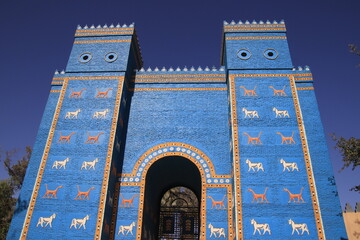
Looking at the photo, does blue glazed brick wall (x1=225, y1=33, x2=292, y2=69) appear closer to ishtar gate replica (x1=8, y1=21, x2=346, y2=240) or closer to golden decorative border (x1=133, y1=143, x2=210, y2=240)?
ishtar gate replica (x1=8, y1=21, x2=346, y2=240)

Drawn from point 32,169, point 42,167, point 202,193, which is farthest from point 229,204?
point 32,169

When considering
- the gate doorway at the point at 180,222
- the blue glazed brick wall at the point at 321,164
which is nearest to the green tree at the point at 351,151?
the blue glazed brick wall at the point at 321,164

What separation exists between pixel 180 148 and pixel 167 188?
414 cm

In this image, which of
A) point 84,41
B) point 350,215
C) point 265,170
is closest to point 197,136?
point 265,170

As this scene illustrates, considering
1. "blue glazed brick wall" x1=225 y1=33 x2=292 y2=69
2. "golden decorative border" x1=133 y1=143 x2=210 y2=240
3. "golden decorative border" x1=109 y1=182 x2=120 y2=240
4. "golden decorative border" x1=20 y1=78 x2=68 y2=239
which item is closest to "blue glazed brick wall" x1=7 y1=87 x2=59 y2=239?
"golden decorative border" x1=20 y1=78 x2=68 y2=239

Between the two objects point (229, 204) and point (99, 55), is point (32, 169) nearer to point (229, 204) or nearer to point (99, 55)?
point (99, 55)

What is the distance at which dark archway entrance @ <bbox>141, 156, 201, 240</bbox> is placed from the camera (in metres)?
12.4

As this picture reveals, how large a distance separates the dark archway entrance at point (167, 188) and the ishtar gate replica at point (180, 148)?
0.23 feet

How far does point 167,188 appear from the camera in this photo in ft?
50.8

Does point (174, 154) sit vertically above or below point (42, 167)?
above

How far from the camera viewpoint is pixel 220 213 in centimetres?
1092

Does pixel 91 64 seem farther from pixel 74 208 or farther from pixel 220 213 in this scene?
pixel 220 213

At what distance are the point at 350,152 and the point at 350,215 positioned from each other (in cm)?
1086

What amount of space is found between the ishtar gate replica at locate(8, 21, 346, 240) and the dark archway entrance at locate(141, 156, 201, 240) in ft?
0.23
